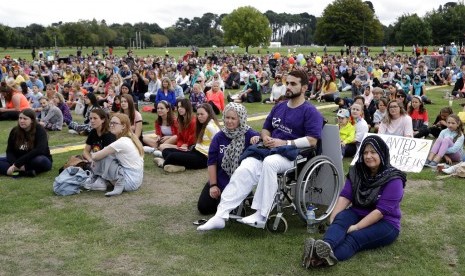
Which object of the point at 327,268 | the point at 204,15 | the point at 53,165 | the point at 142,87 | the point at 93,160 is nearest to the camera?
the point at 327,268

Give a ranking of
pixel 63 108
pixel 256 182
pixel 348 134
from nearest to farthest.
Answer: pixel 256 182
pixel 348 134
pixel 63 108

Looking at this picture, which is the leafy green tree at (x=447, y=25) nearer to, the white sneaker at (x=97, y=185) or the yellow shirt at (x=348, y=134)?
the yellow shirt at (x=348, y=134)

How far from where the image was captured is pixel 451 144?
28.2 feet

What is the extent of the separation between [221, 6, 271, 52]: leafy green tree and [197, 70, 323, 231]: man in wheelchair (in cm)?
8360

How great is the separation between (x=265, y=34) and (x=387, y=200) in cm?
8792

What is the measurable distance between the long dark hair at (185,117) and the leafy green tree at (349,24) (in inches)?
3057

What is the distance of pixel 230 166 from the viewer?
5.98 metres

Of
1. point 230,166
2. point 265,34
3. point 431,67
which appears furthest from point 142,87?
point 265,34

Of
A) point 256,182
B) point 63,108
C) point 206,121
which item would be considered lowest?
point 256,182

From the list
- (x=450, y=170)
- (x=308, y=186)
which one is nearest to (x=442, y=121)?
(x=450, y=170)

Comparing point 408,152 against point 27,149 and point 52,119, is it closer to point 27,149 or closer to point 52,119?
point 27,149

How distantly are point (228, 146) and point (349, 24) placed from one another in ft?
270

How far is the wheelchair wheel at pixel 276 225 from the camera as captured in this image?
5504 mm

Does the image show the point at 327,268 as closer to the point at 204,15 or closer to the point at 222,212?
the point at 222,212
